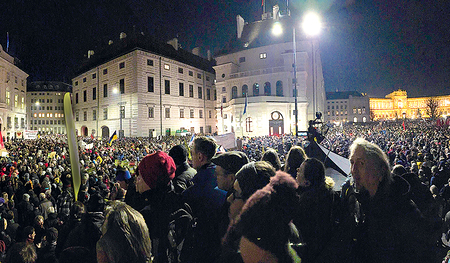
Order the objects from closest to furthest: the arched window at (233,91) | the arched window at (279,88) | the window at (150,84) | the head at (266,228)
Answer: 1. the head at (266,228)
2. the window at (150,84)
3. the arched window at (279,88)
4. the arched window at (233,91)

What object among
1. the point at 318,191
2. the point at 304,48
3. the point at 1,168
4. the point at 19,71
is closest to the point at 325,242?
the point at 318,191

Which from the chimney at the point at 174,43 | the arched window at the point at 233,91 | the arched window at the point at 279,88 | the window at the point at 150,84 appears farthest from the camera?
the chimney at the point at 174,43

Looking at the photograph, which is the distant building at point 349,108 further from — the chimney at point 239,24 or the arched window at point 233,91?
the arched window at point 233,91

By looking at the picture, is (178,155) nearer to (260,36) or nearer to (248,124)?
(248,124)

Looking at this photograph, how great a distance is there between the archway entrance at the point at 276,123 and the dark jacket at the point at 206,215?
37.7 metres

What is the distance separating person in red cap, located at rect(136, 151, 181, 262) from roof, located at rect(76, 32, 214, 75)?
41.4m

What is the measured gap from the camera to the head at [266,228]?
1.31 meters

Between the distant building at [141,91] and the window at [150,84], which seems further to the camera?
the window at [150,84]

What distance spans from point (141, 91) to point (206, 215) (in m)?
41.2

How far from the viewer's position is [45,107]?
3300 inches

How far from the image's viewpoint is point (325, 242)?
225 centimetres

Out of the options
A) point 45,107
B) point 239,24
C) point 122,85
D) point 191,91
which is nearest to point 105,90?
point 122,85

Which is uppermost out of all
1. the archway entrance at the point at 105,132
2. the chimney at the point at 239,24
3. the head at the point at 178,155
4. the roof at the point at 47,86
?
the chimney at the point at 239,24

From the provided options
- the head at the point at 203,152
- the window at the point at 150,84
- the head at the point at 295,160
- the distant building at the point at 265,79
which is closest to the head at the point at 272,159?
the head at the point at 295,160
